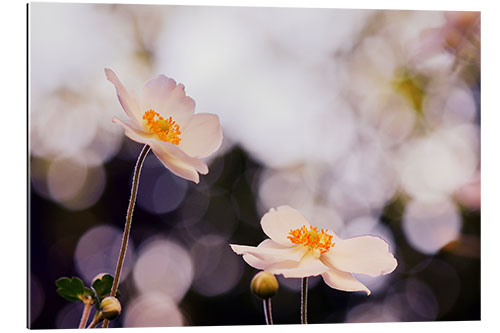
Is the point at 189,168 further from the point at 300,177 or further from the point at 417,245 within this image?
the point at 417,245

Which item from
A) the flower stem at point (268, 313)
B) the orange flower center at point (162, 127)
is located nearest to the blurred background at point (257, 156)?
the flower stem at point (268, 313)

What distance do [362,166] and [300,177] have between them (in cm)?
20

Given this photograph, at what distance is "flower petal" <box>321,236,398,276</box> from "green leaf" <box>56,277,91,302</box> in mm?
652

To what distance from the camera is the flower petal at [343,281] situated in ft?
7.62

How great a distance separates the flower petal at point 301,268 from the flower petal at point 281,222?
0.24 ft

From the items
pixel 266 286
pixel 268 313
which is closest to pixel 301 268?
pixel 266 286

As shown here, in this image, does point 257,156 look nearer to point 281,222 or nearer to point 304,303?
point 281,222

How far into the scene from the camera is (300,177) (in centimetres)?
256

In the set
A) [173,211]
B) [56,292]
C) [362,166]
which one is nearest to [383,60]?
[362,166]

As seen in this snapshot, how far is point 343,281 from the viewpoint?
234cm

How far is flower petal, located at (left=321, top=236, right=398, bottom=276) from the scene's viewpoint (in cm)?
232

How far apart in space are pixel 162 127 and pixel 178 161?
0.11m

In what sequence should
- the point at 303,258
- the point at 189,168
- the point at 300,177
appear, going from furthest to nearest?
1. the point at 300,177
2. the point at 189,168
3. the point at 303,258

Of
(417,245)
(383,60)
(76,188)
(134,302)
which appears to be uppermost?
(383,60)
